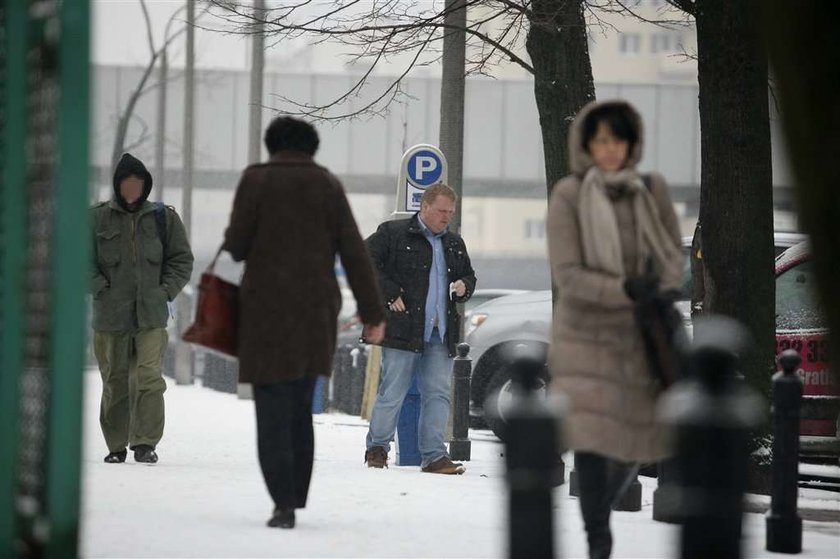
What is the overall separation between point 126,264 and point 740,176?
3.85 m

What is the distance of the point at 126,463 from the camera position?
11.6m

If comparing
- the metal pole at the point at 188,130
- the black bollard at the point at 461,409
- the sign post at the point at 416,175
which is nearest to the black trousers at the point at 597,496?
the black bollard at the point at 461,409

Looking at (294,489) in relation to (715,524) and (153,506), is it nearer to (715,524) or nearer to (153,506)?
(153,506)

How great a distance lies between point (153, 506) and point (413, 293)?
3430 millimetres

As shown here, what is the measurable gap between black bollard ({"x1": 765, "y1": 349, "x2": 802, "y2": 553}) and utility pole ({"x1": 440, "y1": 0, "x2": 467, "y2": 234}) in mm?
7680

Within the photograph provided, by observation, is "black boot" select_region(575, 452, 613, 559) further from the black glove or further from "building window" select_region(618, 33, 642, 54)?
"building window" select_region(618, 33, 642, 54)

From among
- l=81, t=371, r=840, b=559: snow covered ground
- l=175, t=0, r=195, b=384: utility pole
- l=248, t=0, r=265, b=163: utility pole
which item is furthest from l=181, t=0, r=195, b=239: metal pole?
l=81, t=371, r=840, b=559: snow covered ground

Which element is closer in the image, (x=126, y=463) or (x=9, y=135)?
(x=9, y=135)

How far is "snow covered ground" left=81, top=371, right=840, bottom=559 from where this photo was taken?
754cm

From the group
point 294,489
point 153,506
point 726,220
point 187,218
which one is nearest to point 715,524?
point 294,489

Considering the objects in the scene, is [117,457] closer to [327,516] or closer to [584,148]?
[327,516]

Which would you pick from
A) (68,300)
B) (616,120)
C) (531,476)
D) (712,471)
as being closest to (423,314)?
(616,120)

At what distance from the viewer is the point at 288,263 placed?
7.88 meters

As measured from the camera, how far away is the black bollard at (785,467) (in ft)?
26.7
